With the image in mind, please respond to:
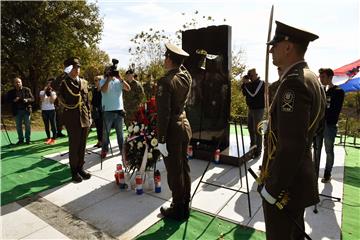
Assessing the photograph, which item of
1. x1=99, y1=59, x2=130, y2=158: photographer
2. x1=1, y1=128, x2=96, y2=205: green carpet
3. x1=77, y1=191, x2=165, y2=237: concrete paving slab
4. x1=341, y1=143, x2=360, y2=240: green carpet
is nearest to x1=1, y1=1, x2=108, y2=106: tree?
x1=1, y1=128, x2=96, y2=205: green carpet

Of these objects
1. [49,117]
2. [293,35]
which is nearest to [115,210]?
[293,35]

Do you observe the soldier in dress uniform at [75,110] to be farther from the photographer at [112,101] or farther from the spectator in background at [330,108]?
the spectator in background at [330,108]

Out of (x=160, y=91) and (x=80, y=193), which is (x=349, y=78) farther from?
(x=80, y=193)

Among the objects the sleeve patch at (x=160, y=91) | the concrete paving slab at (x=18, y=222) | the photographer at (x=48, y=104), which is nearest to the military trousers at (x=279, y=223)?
the sleeve patch at (x=160, y=91)

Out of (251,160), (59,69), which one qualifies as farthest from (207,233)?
(59,69)

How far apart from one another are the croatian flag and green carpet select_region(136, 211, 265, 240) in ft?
14.8

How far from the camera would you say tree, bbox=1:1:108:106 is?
47.1ft

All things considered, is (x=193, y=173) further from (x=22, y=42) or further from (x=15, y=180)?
(x=22, y=42)

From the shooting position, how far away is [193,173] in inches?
209

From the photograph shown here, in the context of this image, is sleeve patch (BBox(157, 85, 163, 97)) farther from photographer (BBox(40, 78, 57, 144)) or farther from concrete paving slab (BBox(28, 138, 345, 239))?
photographer (BBox(40, 78, 57, 144))

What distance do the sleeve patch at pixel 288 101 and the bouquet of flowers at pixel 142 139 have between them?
284cm

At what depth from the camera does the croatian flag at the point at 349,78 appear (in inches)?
251

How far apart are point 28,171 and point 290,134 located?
5.19 meters

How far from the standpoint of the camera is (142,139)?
4.45 m
